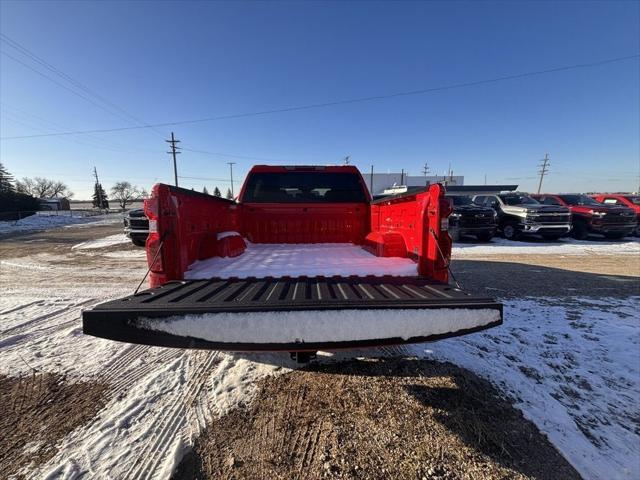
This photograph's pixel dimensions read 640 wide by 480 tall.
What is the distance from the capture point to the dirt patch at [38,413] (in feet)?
6.34

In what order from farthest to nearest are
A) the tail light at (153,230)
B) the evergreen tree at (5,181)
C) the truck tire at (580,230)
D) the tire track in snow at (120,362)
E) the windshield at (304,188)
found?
1. the evergreen tree at (5,181)
2. the truck tire at (580,230)
3. the windshield at (304,188)
4. the tire track in snow at (120,362)
5. the tail light at (153,230)

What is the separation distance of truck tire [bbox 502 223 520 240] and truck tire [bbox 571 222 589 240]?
3.00 meters

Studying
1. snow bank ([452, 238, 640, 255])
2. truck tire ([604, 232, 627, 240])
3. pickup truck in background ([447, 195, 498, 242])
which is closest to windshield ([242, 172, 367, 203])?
snow bank ([452, 238, 640, 255])

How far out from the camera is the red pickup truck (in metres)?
1.63

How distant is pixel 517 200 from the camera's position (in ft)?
45.2

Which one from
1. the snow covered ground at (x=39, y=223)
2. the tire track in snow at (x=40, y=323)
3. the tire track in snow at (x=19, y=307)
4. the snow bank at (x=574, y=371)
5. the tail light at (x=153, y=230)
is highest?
the tail light at (x=153, y=230)

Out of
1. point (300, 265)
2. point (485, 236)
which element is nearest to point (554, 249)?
point (485, 236)

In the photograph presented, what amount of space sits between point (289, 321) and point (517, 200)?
623 inches

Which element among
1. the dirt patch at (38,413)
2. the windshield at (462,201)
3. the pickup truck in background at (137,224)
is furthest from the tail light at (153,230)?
the windshield at (462,201)

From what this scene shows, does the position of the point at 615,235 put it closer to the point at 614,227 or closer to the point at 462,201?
the point at 614,227

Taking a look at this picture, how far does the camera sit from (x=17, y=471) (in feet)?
5.95

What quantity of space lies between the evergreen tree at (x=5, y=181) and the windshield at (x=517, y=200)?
48311mm

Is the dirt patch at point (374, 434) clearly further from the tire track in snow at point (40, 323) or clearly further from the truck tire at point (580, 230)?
the truck tire at point (580, 230)

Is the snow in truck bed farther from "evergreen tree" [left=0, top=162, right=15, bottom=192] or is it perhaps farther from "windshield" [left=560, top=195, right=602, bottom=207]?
"evergreen tree" [left=0, top=162, right=15, bottom=192]
